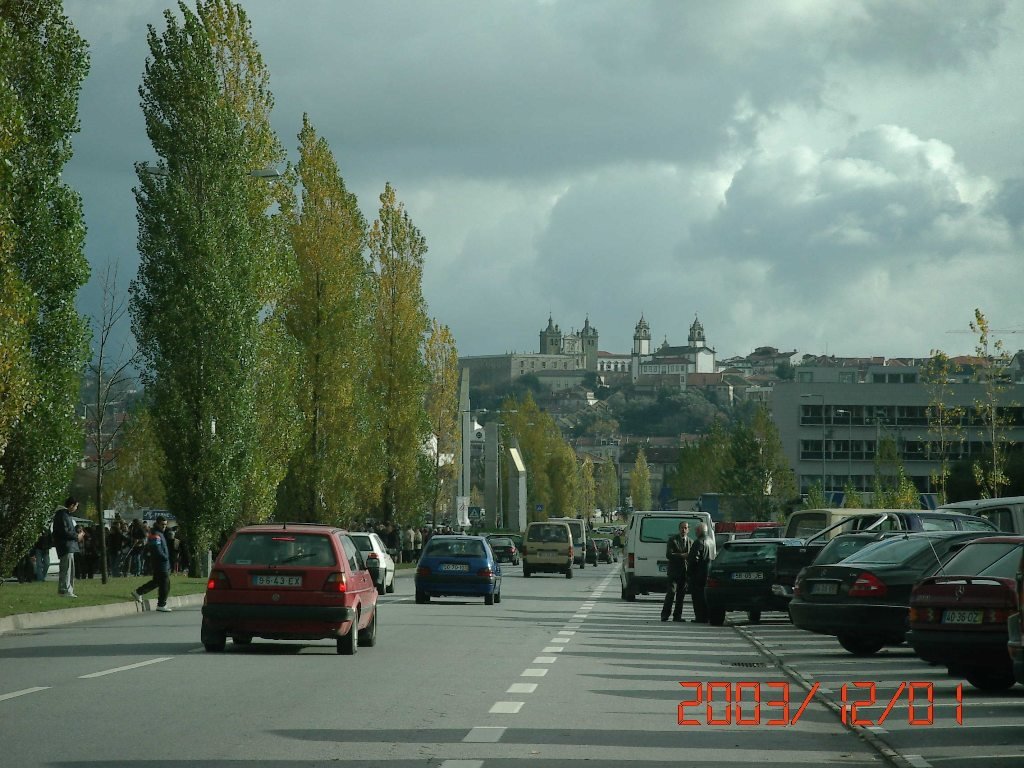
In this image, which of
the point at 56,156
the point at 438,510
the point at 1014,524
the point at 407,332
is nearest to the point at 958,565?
the point at 1014,524

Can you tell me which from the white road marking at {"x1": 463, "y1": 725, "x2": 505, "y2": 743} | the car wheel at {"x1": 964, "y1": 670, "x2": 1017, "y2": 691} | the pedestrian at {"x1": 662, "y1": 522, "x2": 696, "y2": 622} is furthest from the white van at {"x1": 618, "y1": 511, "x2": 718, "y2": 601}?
the white road marking at {"x1": 463, "y1": 725, "x2": 505, "y2": 743}

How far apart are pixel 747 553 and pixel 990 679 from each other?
44.1 ft

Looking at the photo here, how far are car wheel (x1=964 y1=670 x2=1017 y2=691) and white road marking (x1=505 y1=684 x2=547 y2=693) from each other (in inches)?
157

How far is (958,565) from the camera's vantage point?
52.0ft

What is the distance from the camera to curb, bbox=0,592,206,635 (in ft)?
79.1

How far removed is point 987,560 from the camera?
15.8 meters

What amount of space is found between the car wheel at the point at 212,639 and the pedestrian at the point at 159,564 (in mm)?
9604

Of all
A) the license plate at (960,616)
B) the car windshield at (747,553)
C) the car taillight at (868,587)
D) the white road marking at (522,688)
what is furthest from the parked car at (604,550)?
the license plate at (960,616)

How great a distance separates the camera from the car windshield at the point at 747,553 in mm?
28141

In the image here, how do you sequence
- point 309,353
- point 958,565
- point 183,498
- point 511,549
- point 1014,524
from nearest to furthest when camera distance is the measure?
1. point 958,565
2. point 1014,524
3. point 183,498
4. point 309,353
5. point 511,549

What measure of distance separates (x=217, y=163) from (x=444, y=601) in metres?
13.8

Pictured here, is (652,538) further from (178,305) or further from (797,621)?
(797,621)

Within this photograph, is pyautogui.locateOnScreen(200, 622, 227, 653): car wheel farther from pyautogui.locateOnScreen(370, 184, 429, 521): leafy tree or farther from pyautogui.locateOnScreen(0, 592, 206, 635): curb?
pyautogui.locateOnScreen(370, 184, 429, 521): leafy tree
